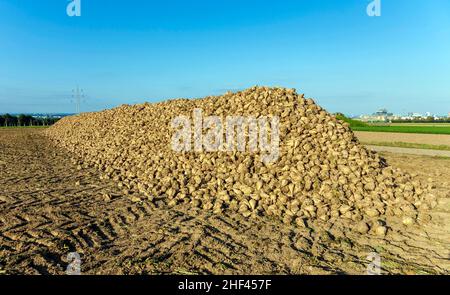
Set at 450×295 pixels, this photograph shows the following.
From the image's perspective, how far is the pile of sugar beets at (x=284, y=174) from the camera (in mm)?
7039

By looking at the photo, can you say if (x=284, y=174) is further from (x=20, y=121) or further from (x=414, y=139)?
(x=20, y=121)

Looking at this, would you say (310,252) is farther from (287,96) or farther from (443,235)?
(287,96)

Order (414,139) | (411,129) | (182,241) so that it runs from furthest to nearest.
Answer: (411,129) < (414,139) < (182,241)

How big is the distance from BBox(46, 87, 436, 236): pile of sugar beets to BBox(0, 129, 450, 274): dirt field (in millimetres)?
445

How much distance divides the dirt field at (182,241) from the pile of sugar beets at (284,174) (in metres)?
0.45

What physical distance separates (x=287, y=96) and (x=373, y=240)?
22.3 feet

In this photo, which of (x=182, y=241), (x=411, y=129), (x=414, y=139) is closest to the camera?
(x=182, y=241)

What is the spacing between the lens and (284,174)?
26.3 feet

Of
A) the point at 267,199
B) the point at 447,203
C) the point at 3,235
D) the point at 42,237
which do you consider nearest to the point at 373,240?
the point at 267,199

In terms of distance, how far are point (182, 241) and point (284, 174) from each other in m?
3.54

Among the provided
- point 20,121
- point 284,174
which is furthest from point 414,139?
point 20,121

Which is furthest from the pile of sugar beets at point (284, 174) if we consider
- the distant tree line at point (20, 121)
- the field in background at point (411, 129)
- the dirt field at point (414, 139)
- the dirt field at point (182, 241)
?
the distant tree line at point (20, 121)

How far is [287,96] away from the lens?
11586 mm

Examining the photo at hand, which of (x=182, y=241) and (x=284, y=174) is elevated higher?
(x=284, y=174)
